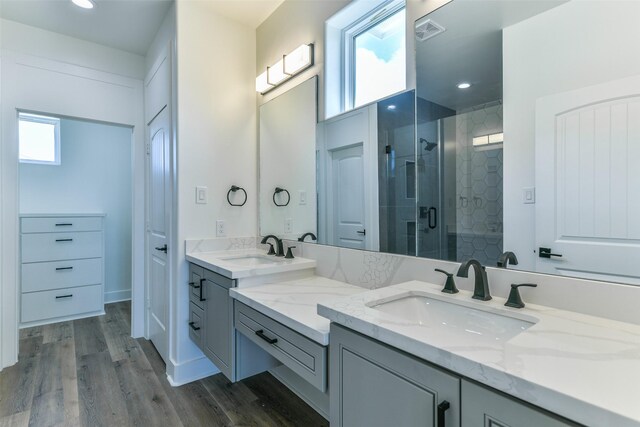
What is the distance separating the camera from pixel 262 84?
243cm

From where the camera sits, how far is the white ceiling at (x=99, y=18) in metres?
2.25

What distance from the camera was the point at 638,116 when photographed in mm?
867

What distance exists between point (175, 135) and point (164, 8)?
959 millimetres

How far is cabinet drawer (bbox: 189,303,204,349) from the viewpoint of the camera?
2.03m

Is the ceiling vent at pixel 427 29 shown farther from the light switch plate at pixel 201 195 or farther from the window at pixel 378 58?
the light switch plate at pixel 201 195

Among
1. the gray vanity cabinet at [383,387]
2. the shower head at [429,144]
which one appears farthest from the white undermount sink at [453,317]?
the shower head at [429,144]

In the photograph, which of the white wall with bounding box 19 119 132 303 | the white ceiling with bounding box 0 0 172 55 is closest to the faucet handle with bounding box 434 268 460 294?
the white ceiling with bounding box 0 0 172 55

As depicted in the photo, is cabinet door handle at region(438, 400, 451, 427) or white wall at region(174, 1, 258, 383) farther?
white wall at region(174, 1, 258, 383)

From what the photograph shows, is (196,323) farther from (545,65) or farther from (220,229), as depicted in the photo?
(545,65)

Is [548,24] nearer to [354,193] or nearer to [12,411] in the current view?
[354,193]

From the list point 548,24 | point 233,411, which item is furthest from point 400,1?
point 233,411

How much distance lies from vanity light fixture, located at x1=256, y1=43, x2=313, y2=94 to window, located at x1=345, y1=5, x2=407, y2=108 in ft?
0.88

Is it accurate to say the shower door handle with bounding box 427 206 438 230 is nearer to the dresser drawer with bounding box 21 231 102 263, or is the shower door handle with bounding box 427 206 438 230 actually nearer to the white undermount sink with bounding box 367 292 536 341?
the white undermount sink with bounding box 367 292 536 341

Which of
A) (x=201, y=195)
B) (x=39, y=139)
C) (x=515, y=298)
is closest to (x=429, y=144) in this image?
(x=515, y=298)
